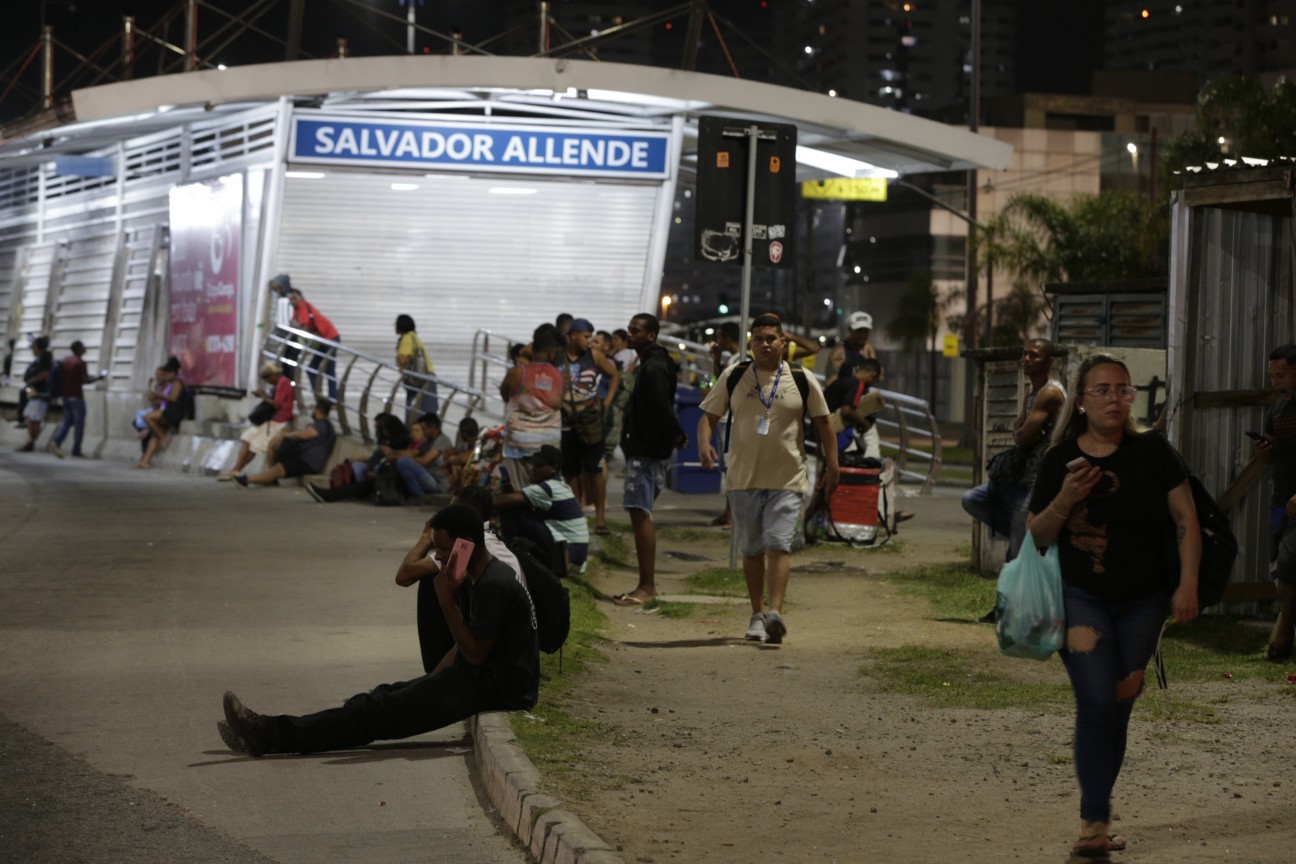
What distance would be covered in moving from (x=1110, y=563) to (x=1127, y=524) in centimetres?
13

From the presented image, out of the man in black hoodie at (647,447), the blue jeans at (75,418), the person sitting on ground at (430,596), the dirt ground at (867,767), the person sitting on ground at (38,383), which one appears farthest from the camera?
the person sitting on ground at (38,383)

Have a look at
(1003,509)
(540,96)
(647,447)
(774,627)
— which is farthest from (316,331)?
(774,627)

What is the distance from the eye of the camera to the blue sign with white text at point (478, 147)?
23.2 meters

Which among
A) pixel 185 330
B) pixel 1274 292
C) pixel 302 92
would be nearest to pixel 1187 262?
pixel 1274 292

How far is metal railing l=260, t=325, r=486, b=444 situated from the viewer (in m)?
20.7

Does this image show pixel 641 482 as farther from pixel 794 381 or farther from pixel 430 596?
pixel 430 596

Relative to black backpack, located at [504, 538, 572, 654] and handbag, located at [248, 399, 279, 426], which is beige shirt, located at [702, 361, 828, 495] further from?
handbag, located at [248, 399, 279, 426]

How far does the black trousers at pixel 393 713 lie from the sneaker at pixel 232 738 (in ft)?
0.45

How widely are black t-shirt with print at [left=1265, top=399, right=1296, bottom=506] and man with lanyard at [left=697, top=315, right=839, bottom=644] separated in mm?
2342

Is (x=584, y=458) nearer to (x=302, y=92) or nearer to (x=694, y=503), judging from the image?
(x=694, y=503)

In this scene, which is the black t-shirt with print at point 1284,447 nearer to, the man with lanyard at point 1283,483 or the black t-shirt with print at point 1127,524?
the man with lanyard at point 1283,483

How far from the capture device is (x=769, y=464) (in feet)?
32.7

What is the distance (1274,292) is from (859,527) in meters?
5.16

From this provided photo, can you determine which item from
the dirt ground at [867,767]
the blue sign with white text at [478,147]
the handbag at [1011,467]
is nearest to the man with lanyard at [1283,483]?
the dirt ground at [867,767]
